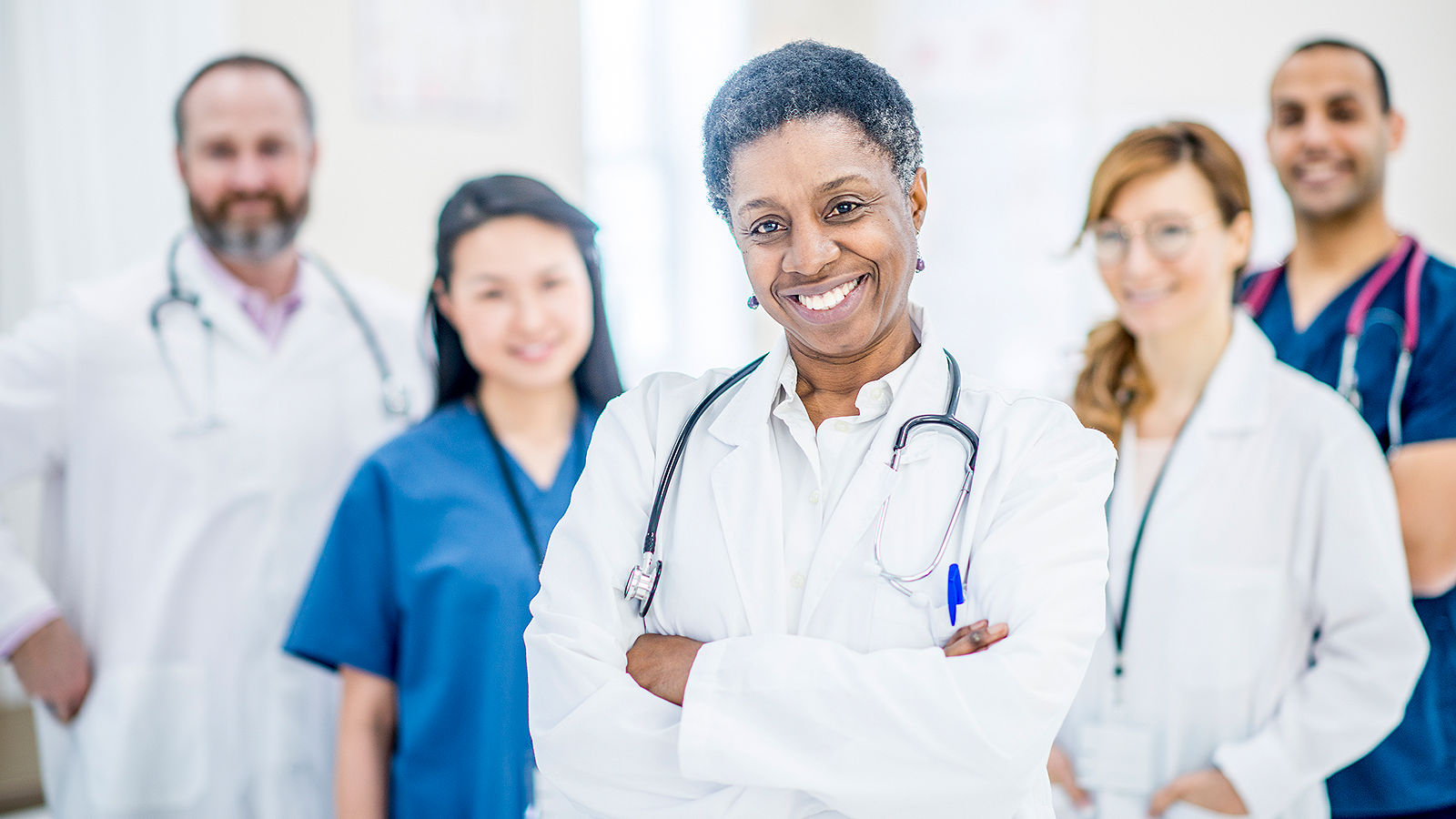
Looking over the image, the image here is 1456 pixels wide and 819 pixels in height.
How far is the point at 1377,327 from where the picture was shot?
1.89 m

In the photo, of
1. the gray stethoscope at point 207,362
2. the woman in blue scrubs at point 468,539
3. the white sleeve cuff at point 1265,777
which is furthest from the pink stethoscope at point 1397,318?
the gray stethoscope at point 207,362

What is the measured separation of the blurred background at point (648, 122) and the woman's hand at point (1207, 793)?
0.70m

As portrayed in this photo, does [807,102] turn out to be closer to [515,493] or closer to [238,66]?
[515,493]

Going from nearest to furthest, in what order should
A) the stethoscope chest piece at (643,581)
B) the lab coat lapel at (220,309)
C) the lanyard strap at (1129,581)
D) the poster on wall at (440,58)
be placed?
1. the stethoscope chest piece at (643,581)
2. the lanyard strap at (1129,581)
3. the lab coat lapel at (220,309)
4. the poster on wall at (440,58)

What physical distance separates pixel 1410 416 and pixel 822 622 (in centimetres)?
138

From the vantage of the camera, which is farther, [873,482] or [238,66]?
[238,66]

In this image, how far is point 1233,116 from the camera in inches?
144

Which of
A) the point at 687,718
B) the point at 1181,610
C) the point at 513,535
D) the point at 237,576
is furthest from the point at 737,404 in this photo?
the point at 237,576

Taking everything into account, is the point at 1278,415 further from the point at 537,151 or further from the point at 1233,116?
the point at 537,151

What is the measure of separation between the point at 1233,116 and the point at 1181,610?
8.87ft

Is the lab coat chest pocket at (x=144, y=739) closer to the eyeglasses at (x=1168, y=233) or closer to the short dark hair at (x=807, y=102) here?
the short dark hair at (x=807, y=102)

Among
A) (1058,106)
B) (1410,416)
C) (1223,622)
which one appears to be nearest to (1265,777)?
(1223,622)

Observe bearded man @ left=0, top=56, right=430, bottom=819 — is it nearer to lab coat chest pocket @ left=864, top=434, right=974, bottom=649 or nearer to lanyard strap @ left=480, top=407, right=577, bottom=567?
lanyard strap @ left=480, top=407, right=577, bottom=567

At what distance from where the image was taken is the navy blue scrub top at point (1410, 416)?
1655mm
